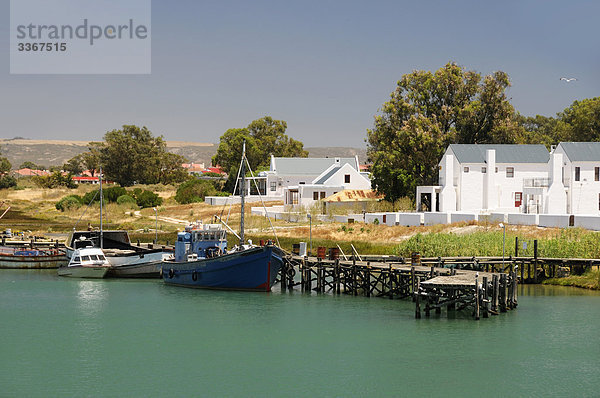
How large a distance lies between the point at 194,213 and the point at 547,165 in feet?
163

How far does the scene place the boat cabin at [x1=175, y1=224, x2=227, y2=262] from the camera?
5671cm

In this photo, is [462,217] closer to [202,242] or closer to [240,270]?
[202,242]

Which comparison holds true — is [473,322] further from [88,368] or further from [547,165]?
[547,165]

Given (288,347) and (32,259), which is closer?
(288,347)

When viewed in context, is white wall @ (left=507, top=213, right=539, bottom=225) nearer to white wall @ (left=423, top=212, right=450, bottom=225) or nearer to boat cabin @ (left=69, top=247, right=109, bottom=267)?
white wall @ (left=423, top=212, right=450, bottom=225)

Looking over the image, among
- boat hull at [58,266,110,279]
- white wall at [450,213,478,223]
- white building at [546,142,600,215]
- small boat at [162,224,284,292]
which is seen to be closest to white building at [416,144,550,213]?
white building at [546,142,600,215]

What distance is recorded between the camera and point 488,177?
8288 cm

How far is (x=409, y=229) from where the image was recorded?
7694cm

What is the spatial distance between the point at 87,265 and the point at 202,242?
1113 centimetres

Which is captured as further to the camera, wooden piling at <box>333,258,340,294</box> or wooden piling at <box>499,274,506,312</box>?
wooden piling at <box>333,258,340,294</box>

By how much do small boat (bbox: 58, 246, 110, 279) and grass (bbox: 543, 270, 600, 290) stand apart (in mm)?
34036

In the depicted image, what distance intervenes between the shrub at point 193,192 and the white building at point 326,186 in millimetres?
20128

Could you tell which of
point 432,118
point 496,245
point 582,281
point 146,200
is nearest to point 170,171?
point 146,200

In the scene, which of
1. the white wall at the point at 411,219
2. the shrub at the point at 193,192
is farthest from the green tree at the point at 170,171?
the white wall at the point at 411,219
